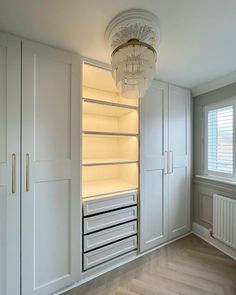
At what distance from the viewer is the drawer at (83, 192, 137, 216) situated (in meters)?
1.77

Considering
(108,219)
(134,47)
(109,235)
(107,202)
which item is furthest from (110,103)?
(109,235)

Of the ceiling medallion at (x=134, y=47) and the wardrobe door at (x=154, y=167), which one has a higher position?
the ceiling medallion at (x=134, y=47)

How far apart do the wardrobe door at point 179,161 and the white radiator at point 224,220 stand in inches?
17.2

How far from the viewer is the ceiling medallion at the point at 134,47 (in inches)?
46.0

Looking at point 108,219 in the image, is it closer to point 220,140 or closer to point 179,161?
point 179,161

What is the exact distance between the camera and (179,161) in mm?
2559

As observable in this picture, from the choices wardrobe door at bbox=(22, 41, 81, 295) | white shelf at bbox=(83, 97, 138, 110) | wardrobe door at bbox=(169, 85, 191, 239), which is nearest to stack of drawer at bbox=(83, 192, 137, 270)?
wardrobe door at bbox=(22, 41, 81, 295)

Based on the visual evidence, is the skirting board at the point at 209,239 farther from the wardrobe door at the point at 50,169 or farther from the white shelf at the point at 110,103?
the white shelf at the point at 110,103

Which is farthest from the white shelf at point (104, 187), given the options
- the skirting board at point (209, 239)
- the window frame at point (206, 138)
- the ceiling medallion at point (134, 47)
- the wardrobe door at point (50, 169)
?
the skirting board at point (209, 239)

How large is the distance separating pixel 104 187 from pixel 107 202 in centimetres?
25

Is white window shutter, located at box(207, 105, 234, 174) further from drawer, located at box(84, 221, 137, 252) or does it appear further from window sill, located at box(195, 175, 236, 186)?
drawer, located at box(84, 221, 137, 252)

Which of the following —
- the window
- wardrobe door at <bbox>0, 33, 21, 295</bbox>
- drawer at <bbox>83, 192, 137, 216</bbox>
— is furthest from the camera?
the window

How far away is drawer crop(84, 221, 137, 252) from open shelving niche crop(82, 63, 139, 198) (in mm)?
430

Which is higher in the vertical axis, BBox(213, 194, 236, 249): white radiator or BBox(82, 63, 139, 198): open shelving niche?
BBox(82, 63, 139, 198): open shelving niche
